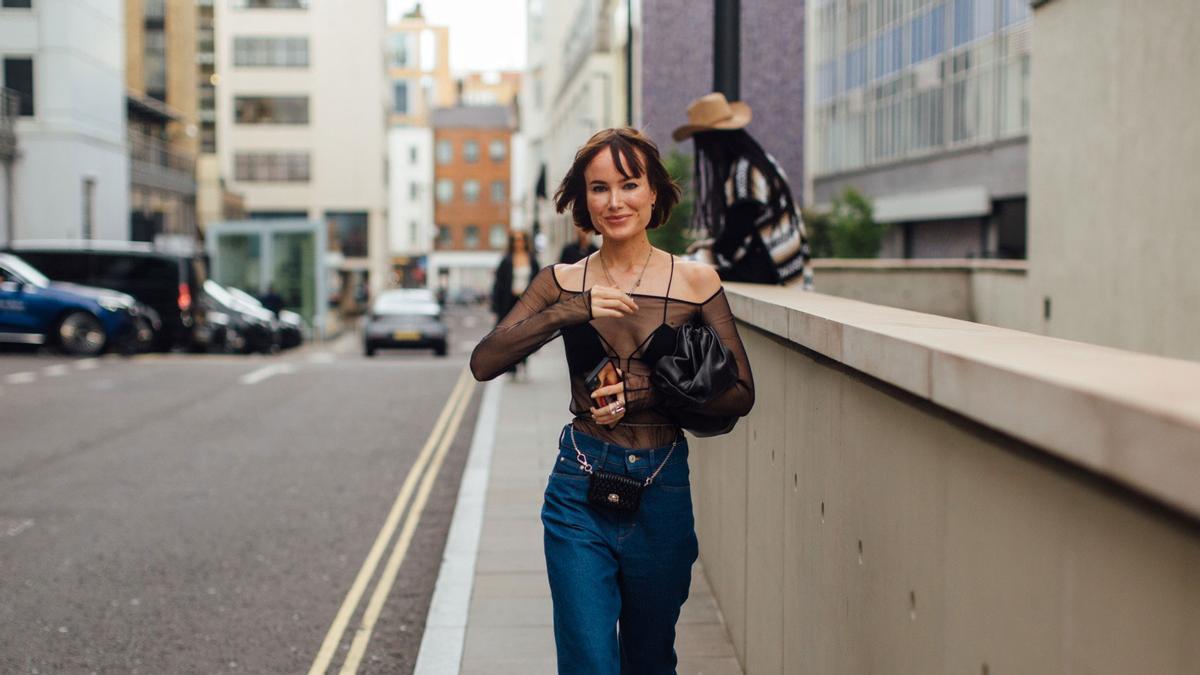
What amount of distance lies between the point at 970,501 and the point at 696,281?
145 cm

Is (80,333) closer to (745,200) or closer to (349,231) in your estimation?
(745,200)

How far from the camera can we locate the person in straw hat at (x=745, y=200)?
6.91m

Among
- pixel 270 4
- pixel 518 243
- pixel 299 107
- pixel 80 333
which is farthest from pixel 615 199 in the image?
pixel 270 4

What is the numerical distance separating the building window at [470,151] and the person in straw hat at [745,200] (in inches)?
4210

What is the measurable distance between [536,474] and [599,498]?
22.0 feet

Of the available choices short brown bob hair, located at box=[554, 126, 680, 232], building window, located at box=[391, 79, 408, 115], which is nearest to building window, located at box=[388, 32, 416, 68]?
building window, located at box=[391, 79, 408, 115]

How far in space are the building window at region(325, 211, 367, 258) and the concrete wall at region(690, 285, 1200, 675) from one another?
69139 millimetres

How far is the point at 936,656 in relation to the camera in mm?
2516

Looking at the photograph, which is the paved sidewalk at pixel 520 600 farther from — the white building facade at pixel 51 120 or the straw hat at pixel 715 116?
the white building facade at pixel 51 120

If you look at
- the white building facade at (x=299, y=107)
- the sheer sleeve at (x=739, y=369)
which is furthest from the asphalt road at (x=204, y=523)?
the white building facade at (x=299, y=107)

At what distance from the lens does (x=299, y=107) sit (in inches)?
2825

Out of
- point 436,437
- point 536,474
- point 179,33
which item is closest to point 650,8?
point 436,437

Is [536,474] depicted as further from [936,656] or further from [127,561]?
[936,656]

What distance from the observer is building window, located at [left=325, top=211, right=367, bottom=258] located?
72125 millimetres
